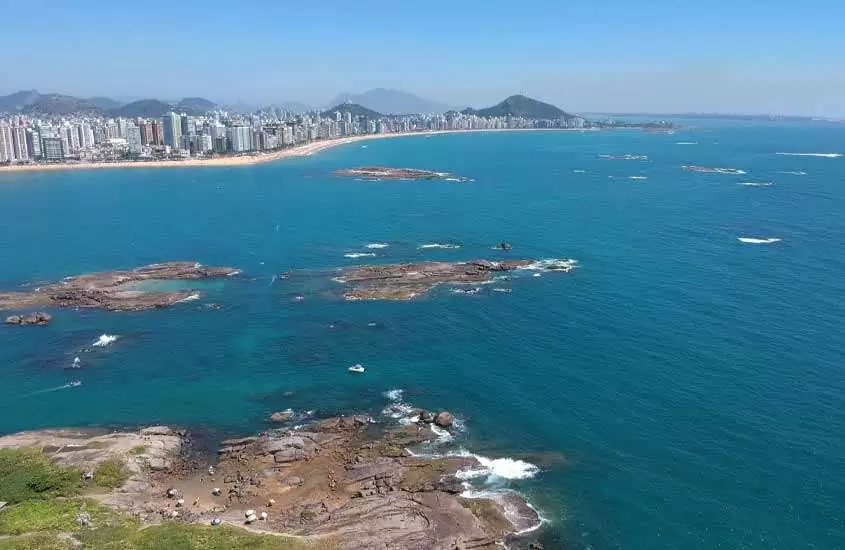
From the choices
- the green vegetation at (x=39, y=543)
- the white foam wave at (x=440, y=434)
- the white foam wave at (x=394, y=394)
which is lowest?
the white foam wave at (x=440, y=434)

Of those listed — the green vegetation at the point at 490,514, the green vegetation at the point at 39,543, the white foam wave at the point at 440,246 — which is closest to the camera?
the green vegetation at the point at 39,543

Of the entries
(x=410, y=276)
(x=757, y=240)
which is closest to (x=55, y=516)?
(x=410, y=276)

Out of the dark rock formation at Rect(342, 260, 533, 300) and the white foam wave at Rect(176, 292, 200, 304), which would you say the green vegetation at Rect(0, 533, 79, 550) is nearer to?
the white foam wave at Rect(176, 292, 200, 304)

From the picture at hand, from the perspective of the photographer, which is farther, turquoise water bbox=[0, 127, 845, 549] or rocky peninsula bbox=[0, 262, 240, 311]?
rocky peninsula bbox=[0, 262, 240, 311]

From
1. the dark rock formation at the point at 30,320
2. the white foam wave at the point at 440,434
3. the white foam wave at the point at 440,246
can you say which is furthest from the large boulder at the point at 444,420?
the white foam wave at the point at 440,246

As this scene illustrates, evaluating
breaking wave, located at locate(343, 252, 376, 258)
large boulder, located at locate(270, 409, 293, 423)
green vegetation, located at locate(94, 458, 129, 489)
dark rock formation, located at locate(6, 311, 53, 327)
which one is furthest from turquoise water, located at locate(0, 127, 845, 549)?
green vegetation, located at locate(94, 458, 129, 489)

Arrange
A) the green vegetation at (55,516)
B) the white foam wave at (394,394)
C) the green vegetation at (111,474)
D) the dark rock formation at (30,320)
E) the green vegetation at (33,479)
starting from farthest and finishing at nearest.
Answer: the dark rock formation at (30,320), the white foam wave at (394,394), the green vegetation at (111,474), the green vegetation at (33,479), the green vegetation at (55,516)

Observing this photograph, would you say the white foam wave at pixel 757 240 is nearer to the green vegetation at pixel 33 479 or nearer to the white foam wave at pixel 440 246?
the white foam wave at pixel 440 246
